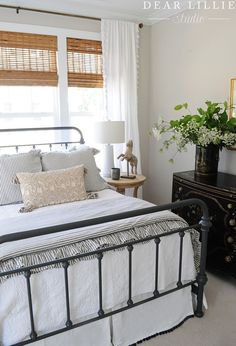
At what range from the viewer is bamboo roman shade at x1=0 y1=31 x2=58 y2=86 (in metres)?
2.94

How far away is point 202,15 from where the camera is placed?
290cm

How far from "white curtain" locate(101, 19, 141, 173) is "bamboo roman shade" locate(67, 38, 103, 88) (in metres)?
0.09

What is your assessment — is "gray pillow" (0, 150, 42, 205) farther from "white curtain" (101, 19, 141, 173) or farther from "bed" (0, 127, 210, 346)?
"white curtain" (101, 19, 141, 173)

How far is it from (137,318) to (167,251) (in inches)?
17.0

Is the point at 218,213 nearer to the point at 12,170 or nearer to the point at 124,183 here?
the point at 124,183

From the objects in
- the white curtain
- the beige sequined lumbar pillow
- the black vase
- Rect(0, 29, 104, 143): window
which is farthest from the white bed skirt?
Rect(0, 29, 104, 143): window

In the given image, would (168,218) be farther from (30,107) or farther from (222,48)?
(30,107)

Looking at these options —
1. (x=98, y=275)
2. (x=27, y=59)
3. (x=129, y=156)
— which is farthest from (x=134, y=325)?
(x=27, y=59)

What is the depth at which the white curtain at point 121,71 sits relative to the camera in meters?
3.35

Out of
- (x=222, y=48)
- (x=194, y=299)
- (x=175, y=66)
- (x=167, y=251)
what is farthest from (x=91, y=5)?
(x=194, y=299)

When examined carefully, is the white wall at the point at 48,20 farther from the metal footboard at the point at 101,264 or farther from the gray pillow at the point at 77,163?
the metal footboard at the point at 101,264

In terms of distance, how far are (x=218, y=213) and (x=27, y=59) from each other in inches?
95.1

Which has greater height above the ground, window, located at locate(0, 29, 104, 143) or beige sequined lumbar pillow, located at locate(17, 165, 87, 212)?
window, located at locate(0, 29, 104, 143)

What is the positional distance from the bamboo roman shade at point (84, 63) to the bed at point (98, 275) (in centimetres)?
184
